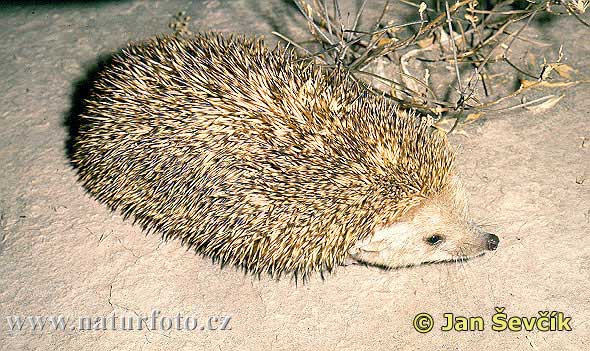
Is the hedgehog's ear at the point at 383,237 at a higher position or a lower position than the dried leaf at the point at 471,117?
lower

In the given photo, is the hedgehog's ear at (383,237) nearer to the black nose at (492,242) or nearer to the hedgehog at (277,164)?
the hedgehog at (277,164)

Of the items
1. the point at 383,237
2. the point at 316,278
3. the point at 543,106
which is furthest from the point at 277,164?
the point at 543,106

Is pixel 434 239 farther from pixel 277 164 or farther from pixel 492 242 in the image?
pixel 277 164

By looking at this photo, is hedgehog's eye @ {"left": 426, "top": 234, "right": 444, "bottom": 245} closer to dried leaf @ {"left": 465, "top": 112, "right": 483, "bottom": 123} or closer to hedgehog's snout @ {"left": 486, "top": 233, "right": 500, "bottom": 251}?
hedgehog's snout @ {"left": 486, "top": 233, "right": 500, "bottom": 251}

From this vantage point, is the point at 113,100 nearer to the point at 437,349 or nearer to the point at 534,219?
the point at 437,349

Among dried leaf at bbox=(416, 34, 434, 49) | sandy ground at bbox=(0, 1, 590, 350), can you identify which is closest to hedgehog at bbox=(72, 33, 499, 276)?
sandy ground at bbox=(0, 1, 590, 350)

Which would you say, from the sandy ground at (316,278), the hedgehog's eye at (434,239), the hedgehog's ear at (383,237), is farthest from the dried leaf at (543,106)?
the hedgehog's ear at (383,237)

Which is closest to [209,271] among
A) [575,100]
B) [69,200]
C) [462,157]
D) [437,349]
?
[69,200]
